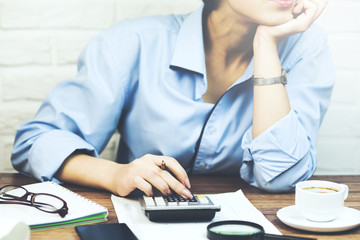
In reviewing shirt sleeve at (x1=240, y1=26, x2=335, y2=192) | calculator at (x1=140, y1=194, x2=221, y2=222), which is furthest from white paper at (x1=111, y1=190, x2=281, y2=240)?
shirt sleeve at (x1=240, y1=26, x2=335, y2=192)

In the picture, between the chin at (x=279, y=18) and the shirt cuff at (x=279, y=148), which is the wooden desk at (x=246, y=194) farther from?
the chin at (x=279, y=18)

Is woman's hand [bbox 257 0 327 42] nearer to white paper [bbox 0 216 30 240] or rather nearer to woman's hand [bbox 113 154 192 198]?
woman's hand [bbox 113 154 192 198]

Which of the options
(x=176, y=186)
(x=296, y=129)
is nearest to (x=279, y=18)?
(x=296, y=129)

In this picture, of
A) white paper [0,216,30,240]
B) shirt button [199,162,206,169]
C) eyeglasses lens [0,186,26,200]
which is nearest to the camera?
white paper [0,216,30,240]

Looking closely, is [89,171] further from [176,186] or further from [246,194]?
[246,194]

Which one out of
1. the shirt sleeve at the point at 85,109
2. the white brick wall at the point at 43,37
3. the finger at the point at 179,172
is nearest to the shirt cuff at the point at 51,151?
the shirt sleeve at the point at 85,109

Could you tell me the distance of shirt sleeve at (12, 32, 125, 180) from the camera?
1097 mm

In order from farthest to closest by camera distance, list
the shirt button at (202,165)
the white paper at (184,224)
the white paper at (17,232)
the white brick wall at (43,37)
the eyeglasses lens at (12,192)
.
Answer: the white brick wall at (43,37) < the shirt button at (202,165) < the eyeglasses lens at (12,192) < the white paper at (184,224) < the white paper at (17,232)

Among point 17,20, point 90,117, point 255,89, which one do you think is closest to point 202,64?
point 255,89

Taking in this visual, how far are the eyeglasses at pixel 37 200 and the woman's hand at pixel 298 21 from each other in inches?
24.2

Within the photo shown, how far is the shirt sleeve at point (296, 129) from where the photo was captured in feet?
3.41

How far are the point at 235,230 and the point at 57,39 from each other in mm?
872

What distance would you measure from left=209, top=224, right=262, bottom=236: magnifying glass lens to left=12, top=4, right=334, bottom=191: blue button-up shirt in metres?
0.35

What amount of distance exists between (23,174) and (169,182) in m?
0.44
